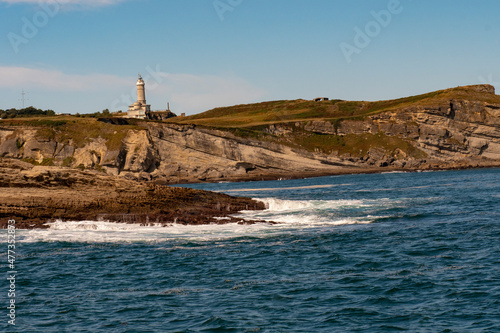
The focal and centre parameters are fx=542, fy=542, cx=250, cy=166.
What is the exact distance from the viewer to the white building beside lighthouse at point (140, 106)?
516 ft

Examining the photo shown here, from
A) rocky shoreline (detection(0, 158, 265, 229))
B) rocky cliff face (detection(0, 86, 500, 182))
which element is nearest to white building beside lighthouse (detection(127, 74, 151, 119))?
rocky cliff face (detection(0, 86, 500, 182))

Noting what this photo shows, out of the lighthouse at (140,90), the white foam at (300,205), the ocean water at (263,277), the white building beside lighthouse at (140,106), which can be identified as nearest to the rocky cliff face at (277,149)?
the white building beside lighthouse at (140,106)

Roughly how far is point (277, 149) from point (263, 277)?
327ft

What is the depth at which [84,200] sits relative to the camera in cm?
3606

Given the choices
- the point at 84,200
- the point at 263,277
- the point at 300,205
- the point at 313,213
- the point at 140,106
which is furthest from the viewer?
the point at 140,106

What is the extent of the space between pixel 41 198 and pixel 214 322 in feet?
81.1

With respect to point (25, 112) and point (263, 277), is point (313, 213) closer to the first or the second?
point (263, 277)

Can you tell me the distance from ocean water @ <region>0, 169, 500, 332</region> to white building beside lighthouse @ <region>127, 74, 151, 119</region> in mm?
126749

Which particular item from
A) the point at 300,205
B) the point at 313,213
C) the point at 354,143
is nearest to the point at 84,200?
the point at 313,213

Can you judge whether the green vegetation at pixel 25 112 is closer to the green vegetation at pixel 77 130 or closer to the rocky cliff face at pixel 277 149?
the green vegetation at pixel 77 130

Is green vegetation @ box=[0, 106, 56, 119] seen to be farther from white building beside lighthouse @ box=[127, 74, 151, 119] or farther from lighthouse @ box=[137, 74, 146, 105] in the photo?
lighthouse @ box=[137, 74, 146, 105]

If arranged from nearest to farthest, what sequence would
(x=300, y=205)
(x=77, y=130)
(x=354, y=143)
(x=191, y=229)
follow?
(x=191, y=229)
(x=300, y=205)
(x=77, y=130)
(x=354, y=143)

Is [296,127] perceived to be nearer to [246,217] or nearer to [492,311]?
[246,217]

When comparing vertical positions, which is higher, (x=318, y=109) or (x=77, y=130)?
(x=318, y=109)
